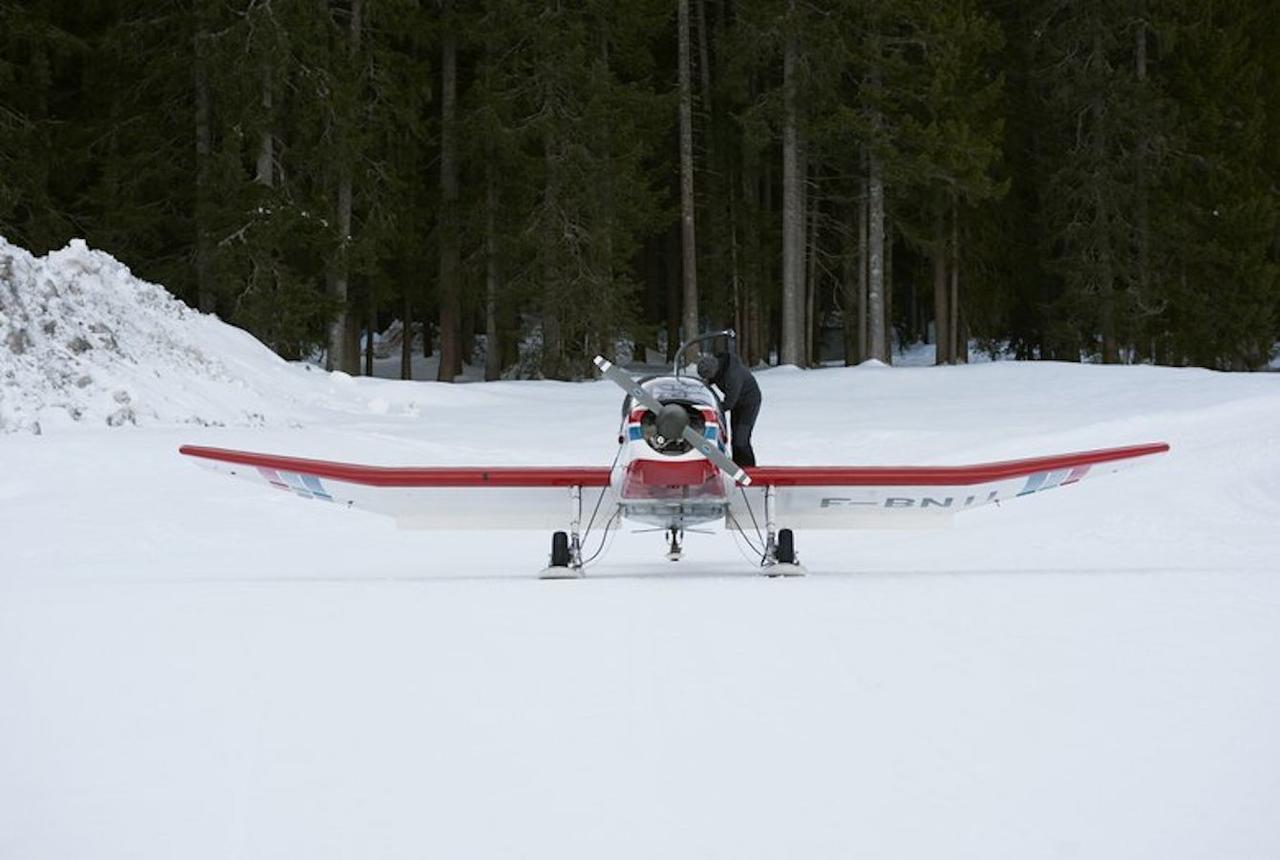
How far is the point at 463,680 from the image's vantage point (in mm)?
5898

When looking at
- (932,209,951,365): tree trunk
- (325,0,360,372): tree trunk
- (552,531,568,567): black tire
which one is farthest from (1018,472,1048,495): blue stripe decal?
(932,209,951,365): tree trunk

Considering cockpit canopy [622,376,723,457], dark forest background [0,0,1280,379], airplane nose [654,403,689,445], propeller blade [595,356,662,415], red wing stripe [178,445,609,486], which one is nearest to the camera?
airplane nose [654,403,689,445]

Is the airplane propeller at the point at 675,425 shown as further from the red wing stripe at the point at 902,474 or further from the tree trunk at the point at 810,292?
the tree trunk at the point at 810,292

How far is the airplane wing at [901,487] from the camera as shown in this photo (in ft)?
31.1

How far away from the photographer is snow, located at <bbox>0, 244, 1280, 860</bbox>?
13.2 feet

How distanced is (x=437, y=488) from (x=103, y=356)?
30.9 ft

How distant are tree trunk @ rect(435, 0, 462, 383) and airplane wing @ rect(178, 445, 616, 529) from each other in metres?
24.8

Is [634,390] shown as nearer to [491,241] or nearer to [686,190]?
[491,241]

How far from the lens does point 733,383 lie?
403 inches

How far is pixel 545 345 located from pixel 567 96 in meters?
5.97

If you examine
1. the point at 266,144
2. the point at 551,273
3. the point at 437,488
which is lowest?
the point at 437,488

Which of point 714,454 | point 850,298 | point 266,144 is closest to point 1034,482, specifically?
point 714,454

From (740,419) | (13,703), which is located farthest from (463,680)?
(740,419)

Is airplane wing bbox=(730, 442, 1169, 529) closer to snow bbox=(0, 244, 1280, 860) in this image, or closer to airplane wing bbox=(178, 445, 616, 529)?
snow bbox=(0, 244, 1280, 860)
